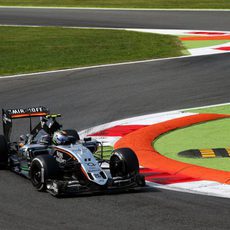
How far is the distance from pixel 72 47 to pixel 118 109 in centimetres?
1109

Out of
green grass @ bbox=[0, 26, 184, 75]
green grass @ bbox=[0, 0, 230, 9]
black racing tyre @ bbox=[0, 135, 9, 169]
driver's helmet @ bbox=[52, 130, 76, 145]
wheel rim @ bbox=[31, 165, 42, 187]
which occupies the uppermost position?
green grass @ bbox=[0, 0, 230, 9]

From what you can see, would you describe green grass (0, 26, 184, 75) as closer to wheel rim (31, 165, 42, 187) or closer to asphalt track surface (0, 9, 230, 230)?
asphalt track surface (0, 9, 230, 230)

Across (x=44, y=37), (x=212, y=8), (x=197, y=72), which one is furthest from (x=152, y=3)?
(x=197, y=72)

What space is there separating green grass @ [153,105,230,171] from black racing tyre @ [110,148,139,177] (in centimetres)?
160

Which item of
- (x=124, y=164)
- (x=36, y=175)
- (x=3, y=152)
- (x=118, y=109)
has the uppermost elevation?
(x=118, y=109)

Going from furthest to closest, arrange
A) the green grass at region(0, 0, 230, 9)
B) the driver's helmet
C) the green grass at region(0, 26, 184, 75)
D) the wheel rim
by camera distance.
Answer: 1. the green grass at region(0, 0, 230, 9)
2. the green grass at region(0, 26, 184, 75)
3. the driver's helmet
4. the wheel rim

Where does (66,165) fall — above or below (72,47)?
below

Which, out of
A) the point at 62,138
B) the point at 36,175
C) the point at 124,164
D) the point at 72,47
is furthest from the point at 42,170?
the point at 72,47

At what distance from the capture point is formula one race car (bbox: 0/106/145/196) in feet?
41.1

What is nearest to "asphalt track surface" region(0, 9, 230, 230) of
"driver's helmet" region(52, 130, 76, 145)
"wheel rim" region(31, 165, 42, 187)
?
"wheel rim" region(31, 165, 42, 187)

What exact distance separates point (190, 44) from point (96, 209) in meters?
19.5

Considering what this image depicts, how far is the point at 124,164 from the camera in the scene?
13125 mm

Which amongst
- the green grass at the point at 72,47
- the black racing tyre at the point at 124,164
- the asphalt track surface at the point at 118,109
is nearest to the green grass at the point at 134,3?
the asphalt track surface at the point at 118,109

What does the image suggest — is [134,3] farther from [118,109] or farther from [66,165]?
[66,165]
